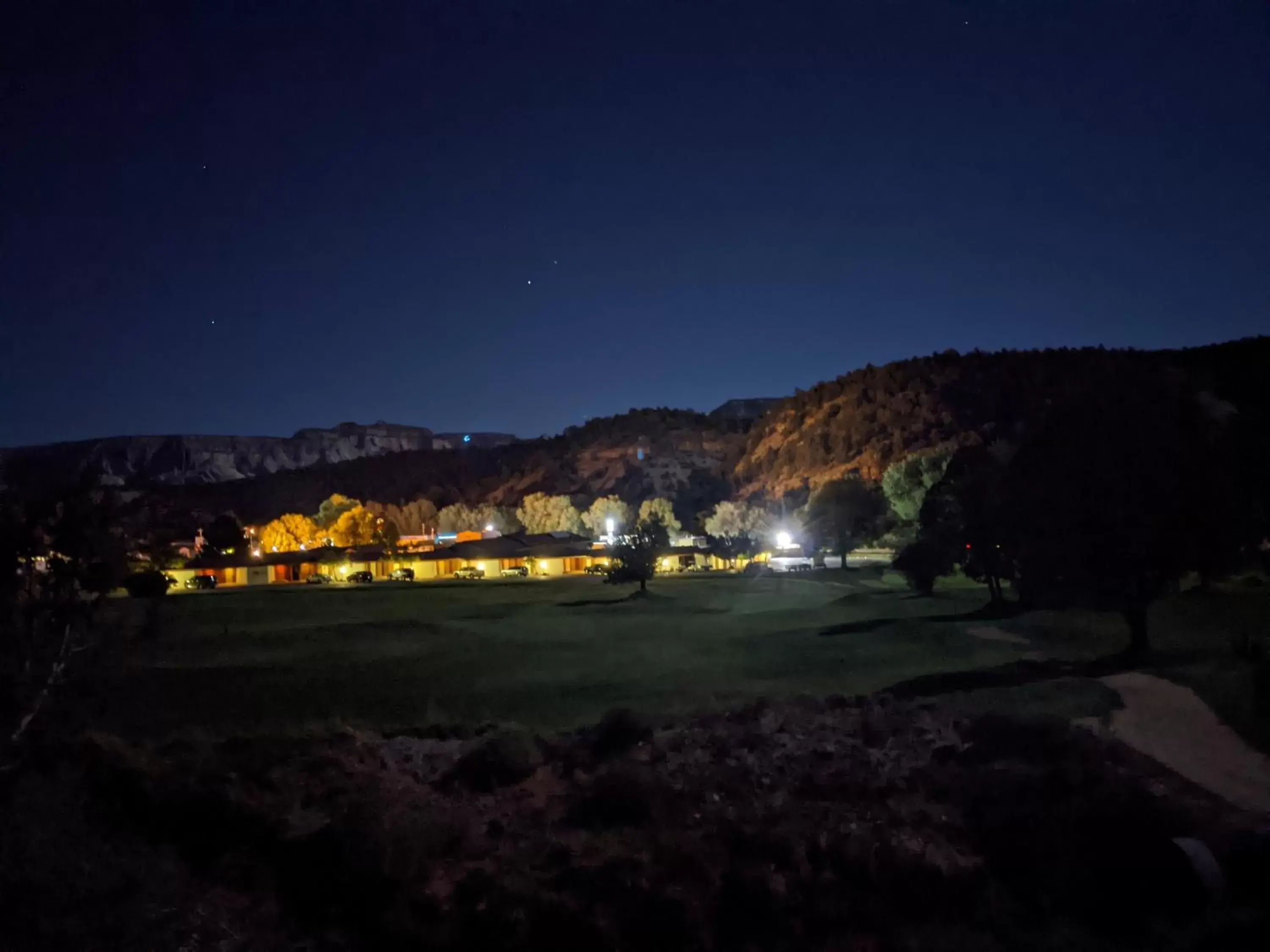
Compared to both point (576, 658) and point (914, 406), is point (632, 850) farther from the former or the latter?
point (914, 406)

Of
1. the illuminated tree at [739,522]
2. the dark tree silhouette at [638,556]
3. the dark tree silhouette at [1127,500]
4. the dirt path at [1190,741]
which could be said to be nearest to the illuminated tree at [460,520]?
the illuminated tree at [739,522]

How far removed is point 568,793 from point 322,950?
18.1ft

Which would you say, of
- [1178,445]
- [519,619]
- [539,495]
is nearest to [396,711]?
[1178,445]

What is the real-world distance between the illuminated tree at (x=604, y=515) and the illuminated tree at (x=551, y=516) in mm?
1852

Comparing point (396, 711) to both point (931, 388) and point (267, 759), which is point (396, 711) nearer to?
point (267, 759)

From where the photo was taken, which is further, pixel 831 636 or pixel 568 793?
pixel 831 636

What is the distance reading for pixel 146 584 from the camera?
12969 millimetres

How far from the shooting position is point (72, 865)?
38.9 feet

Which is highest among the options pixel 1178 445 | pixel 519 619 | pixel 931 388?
pixel 931 388

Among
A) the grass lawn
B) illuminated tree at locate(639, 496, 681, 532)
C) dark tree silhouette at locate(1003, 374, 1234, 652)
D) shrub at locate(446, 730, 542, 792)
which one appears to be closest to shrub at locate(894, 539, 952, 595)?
the grass lawn

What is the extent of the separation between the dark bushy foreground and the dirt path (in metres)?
0.59

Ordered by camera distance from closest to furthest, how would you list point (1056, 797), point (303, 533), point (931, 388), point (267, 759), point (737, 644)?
1. point (1056, 797)
2. point (267, 759)
3. point (737, 644)
4. point (303, 533)
5. point (931, 388)

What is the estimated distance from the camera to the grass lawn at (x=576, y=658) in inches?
933

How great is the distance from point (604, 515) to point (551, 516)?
810cm
